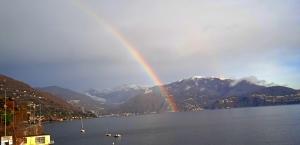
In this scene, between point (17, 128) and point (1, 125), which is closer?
point (1, 125)

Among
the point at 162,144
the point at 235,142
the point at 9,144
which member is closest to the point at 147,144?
the point at 162,144

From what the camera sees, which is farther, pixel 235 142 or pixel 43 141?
pixel 235 142

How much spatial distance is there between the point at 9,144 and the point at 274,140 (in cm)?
8851

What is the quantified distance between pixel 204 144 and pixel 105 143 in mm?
43851

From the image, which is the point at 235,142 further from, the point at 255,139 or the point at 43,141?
the point at 43,141

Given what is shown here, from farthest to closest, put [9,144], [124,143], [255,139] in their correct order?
[124,143], [255,139], [9,144]

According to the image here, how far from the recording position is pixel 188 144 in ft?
468

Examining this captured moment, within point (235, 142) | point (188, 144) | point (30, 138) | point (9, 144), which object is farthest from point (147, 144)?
point (9, 144)

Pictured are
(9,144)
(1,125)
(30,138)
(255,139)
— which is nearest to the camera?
(9,144)

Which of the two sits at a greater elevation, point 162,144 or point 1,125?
point 1,125

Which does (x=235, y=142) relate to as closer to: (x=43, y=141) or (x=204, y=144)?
(x=204, y=144)

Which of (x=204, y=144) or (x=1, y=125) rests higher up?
(x=1, y=125)

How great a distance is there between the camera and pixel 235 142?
138625 mm

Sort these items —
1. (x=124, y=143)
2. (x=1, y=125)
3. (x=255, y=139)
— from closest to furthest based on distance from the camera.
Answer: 1. (x=1, y=125)
2. (x=255, y=139)
3. (x=124, y=143)
